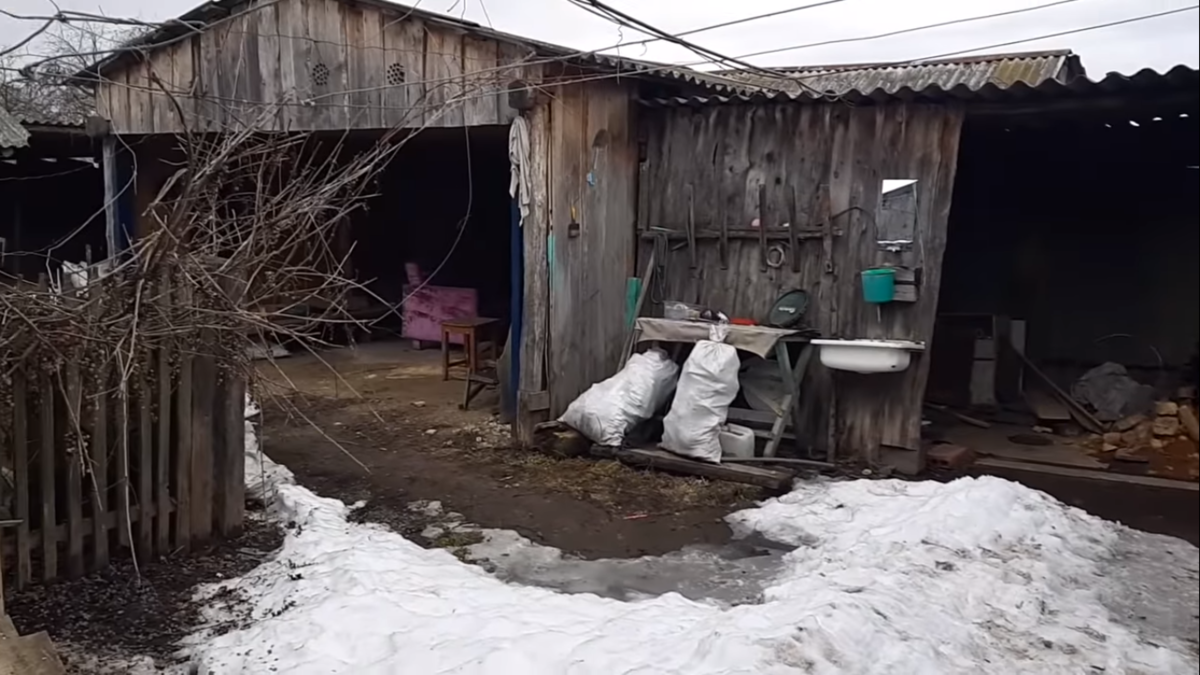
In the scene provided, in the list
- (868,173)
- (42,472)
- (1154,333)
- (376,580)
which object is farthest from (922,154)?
(42,472)

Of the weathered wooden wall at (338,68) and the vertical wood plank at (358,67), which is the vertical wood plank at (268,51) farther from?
the vertical wood plank at (358,67)

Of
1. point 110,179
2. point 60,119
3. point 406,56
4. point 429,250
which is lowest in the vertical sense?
point 429,250

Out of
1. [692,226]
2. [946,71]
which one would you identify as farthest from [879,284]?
[946,71]

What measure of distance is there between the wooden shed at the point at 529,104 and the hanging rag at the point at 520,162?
0.05 m

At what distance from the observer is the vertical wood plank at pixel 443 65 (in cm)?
676

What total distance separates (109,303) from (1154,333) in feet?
26.8

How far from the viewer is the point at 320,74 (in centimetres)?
755

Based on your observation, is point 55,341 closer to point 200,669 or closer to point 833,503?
point 200,669

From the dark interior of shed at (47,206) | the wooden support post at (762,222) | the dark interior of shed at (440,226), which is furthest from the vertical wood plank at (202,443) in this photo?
the dark interior of shed at (440,226)

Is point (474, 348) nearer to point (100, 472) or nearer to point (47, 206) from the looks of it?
point (47, 206)

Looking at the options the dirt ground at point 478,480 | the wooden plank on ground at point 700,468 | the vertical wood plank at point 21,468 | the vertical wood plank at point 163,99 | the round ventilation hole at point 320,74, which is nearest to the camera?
the vertical wood plank at point 21,468

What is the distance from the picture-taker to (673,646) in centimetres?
318

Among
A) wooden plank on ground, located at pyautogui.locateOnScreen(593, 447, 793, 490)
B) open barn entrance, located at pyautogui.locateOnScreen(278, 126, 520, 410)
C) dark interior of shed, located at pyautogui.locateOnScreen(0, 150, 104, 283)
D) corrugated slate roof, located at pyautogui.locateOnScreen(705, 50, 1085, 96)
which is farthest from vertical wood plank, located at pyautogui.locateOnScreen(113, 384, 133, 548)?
corrugated slate roof, located at pyautogui.locateOnScreen(705, 50, 1085, 96)

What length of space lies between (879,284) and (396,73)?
408 cm
